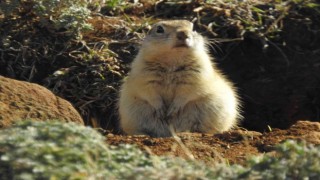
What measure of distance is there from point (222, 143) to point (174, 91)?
149cm

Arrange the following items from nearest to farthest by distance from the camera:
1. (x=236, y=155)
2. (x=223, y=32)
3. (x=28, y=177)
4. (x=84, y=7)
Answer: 1. (x=28, y=177)
2. (x=236, y=155)
3. (x=84, y=7)
4. (x=223, y=32)

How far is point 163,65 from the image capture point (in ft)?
24.6

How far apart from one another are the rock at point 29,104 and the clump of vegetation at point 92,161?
1349 mm

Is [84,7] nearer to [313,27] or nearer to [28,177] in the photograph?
[313,27]

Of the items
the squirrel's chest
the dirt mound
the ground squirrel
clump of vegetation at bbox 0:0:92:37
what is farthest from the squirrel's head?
the dirt mound

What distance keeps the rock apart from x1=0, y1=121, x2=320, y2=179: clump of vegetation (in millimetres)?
1349

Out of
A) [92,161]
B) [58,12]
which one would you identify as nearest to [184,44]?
[58,12]

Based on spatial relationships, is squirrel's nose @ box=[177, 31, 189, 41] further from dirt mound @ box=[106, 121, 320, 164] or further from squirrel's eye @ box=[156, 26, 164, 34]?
dirt mound @ box=[106, 121, 320, 164]

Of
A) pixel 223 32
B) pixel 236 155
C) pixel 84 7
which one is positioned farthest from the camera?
pixel 223 32

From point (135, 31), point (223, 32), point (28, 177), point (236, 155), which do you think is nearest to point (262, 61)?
point (223, 32)

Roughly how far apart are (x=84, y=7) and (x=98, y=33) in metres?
0.55

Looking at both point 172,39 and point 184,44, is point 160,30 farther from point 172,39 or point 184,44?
point 184,44

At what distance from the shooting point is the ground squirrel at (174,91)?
7391 millimetres

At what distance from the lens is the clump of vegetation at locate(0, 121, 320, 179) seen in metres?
3.94
